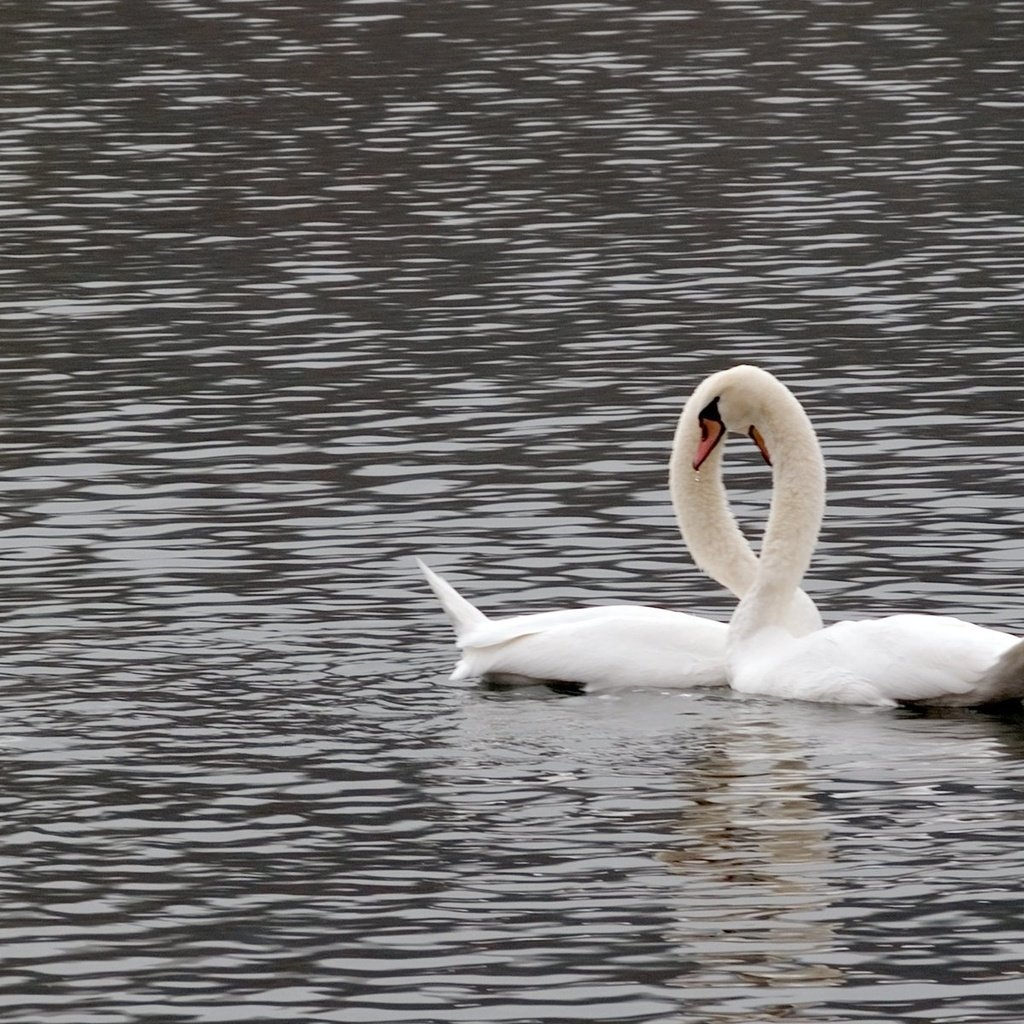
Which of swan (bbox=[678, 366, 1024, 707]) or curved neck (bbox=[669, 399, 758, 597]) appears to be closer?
swan (bbox=[678, 366, 1024, 707])

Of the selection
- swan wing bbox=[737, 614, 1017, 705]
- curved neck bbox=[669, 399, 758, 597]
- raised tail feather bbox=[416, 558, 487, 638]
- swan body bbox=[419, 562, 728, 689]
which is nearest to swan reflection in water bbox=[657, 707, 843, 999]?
swan wing bbox=[737, 614, 1017, 705]

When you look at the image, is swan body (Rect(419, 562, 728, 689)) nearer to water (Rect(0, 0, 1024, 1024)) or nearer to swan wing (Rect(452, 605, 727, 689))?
swan wing (Rect(452, 605, 727, 689))

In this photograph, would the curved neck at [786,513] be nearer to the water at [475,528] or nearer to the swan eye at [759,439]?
the swan eye at [759,439]

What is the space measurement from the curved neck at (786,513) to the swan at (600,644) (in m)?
0.11

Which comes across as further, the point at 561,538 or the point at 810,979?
the point at 561,538

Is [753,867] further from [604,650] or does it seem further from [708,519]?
[708,519]

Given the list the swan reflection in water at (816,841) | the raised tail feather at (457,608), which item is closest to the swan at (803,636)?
the swan reflection in water at (816,841)

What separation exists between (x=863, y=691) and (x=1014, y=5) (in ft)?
105

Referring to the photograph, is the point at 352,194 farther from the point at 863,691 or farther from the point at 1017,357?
the point at 863,691

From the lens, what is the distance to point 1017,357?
21.0m

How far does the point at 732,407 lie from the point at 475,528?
3.04m

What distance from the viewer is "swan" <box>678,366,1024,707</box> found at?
41.2 feet

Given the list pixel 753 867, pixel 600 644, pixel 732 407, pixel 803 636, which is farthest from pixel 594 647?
pixel 753 867

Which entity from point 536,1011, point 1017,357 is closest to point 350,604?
point 536,1011
